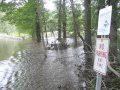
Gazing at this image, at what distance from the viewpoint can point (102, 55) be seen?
3574 mm

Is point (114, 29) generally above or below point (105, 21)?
below

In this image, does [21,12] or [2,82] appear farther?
[21,12]

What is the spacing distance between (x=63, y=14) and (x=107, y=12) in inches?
995

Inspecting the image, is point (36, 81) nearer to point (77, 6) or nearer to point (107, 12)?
point (107, 12)

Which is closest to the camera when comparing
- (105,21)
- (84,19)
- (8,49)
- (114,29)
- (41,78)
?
(105,21)

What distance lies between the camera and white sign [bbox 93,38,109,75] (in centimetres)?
345

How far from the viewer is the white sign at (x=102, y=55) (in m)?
3.45

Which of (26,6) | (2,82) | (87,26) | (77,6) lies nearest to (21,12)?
→ (26,6)

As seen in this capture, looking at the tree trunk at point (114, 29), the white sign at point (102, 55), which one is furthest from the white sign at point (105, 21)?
the tree trunk at point (114, 29)

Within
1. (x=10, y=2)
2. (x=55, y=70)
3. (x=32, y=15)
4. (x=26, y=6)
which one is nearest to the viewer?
(x=55, y=70)

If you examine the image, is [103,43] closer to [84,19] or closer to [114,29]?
[114,29]

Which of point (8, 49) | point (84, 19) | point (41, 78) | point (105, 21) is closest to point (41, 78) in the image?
point (41, 78)

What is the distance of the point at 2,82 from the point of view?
9.27m

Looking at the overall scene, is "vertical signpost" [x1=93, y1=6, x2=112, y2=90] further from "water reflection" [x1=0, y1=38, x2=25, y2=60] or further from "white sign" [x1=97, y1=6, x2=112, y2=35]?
"water reflection" [x1=0, y1=38, x2=25, y2=60]
